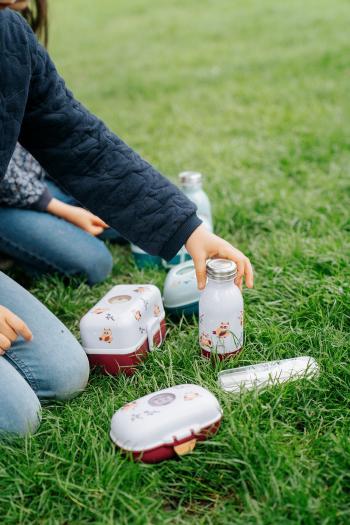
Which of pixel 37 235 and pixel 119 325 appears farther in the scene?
pixel 37 235

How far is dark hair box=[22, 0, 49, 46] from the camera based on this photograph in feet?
8.27

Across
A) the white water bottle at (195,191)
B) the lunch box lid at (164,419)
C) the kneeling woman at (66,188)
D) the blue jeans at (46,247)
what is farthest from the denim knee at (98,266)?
the lunch box lid at (164,419)

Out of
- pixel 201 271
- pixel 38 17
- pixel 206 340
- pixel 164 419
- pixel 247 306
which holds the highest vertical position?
pixel 38 17

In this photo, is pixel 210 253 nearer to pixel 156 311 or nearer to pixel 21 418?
pixel 156 311

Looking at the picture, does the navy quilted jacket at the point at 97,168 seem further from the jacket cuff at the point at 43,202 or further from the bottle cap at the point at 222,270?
the jacket cuff at the point at 43,202

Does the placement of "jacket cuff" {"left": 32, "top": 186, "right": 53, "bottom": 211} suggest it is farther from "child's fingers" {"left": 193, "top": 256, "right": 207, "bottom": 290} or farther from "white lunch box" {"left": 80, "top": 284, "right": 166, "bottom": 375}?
"child's fingers" {"left": 193, "top": 256, "right": 207, "bottom": 290}

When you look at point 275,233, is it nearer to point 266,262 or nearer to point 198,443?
point 266,262

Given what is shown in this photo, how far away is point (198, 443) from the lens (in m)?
1.68

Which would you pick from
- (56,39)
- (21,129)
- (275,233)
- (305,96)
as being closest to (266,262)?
(275,233)

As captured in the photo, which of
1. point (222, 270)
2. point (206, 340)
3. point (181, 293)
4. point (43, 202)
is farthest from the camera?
point (43, 202)

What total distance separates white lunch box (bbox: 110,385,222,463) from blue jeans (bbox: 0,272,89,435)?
11.1 inches

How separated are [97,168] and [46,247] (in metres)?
0.69

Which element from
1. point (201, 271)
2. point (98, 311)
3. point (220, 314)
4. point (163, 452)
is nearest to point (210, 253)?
point (201, 271)

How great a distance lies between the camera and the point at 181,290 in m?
2.32
